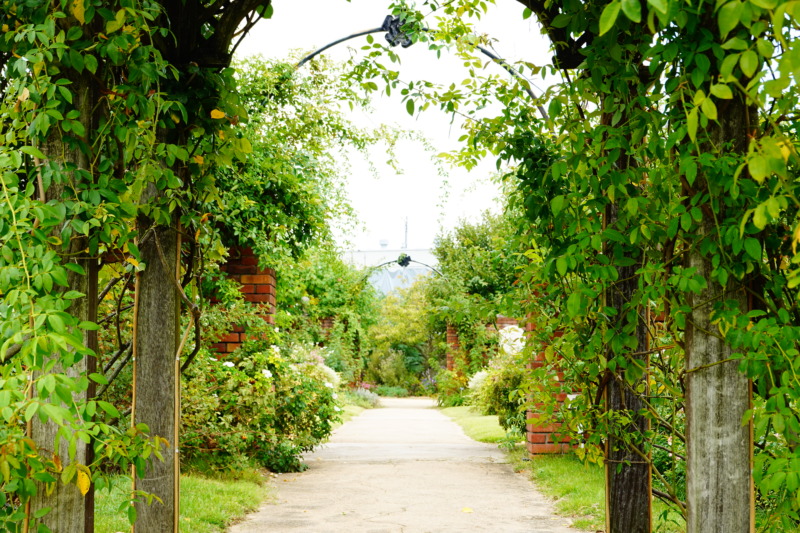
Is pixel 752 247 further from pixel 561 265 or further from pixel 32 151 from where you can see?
pixel 32 151

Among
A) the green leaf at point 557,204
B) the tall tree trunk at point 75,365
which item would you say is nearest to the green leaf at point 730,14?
the green leaf at point 557,204

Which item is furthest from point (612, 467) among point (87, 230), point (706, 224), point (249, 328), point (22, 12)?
point (249, 328)

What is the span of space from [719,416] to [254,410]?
5.49 metres

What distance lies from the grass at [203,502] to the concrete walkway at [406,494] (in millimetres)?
135

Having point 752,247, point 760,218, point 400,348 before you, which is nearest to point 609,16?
point 760,218

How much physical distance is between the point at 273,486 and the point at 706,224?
19.8ft

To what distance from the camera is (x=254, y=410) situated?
7.24 metres

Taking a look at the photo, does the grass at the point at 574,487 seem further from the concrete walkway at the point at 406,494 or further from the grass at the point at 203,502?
the grass at the point at 203,502

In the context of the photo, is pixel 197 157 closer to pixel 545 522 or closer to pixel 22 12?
pixel 22 12

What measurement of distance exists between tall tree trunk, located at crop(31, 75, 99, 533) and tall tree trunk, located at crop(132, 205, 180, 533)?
1.87ft

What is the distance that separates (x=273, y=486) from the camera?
750 cm

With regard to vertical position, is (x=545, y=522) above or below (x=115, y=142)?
below

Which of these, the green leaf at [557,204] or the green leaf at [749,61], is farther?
the green leaf at [557,204]

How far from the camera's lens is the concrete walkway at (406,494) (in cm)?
586
